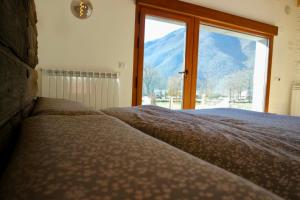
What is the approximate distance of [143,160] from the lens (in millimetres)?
338

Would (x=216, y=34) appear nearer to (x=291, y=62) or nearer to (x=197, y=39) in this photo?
(x=197, y=39)

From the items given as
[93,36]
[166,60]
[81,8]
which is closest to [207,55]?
[166,60]

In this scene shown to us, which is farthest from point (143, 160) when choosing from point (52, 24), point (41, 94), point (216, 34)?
point (216, 34)

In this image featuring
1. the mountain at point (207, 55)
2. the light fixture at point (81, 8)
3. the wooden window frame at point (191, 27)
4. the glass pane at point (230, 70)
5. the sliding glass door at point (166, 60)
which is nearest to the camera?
the light fixture at point (81, 8)

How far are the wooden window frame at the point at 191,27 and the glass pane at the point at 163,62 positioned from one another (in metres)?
0.10

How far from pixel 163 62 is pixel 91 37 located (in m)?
1.13

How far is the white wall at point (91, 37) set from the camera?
7.82 feet

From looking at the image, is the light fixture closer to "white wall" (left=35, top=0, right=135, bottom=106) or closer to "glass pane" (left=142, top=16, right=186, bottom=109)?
"white wall" (left=35, top=0, right=135, bottom=106)

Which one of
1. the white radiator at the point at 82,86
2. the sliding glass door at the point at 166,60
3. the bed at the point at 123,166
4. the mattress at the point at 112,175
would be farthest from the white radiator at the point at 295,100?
the mattress at the point at 112,175

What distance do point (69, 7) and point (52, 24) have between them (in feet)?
0.90

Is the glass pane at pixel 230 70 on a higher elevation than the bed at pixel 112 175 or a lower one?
higher

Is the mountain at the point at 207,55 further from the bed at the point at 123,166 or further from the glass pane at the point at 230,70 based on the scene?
the bed at the point at 123,166

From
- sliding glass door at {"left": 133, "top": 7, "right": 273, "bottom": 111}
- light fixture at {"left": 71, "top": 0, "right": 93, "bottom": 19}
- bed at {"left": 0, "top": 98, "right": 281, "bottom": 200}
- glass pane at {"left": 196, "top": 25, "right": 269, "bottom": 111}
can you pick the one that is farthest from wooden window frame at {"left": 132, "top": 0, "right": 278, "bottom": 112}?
bed at {"left": 0, "top": 98, "right": 281, "bottom": 200}

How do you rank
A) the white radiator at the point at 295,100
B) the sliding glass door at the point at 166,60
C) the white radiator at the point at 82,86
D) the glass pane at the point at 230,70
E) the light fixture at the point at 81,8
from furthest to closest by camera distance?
the white radiator at the point at 295,100 → the glass pane at the point at 230,70 → the sliding glass door at the point at 166,60 → the light fixture at the point at 81,8 → the white radiator at the point at 82,86
